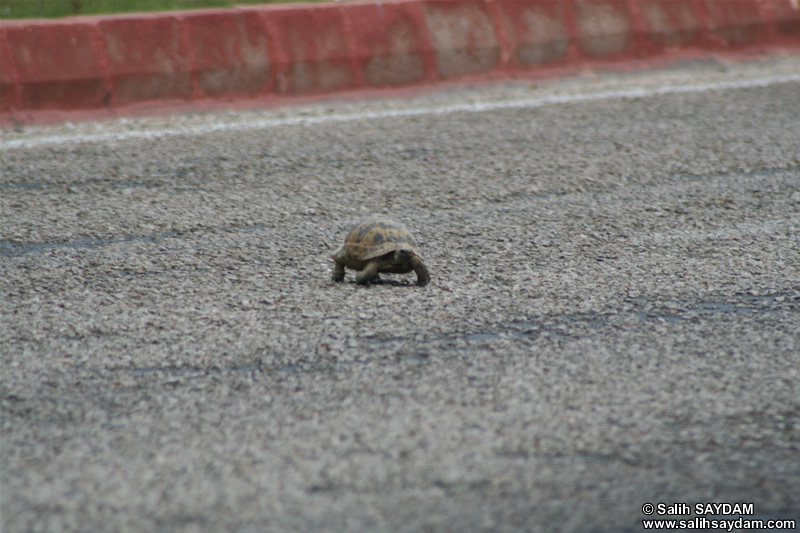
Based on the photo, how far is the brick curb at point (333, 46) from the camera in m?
6.63

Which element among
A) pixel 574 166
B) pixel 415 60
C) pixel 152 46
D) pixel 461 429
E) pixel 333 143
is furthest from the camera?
pixel 415 60

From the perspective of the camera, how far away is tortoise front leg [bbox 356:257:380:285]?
12.9ft

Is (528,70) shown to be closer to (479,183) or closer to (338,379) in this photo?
(479,183)

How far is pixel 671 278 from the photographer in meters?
4.01

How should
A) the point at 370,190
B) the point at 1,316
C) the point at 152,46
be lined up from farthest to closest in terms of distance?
the point at 152,46 → the point at 370,190 → the point at 1,316

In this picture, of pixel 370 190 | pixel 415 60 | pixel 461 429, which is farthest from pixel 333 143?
pixel 461 429

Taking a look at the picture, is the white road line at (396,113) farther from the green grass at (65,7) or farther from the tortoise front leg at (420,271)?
the tortoise front leg at (420,271)

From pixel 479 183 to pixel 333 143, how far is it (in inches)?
52.7

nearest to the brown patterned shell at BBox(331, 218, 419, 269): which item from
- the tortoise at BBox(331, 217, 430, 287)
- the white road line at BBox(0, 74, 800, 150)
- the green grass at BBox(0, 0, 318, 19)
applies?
the tortoise at BBox(331, 217, 430, 287)

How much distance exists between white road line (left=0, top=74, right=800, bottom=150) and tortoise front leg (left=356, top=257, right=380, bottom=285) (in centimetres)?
302

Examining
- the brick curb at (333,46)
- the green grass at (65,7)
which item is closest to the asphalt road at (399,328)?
the brick curb at (333,46)

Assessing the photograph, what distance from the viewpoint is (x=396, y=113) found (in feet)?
23.2

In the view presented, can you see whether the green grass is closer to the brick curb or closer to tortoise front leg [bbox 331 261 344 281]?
the brick curb

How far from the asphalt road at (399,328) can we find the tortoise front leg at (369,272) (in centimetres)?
7
